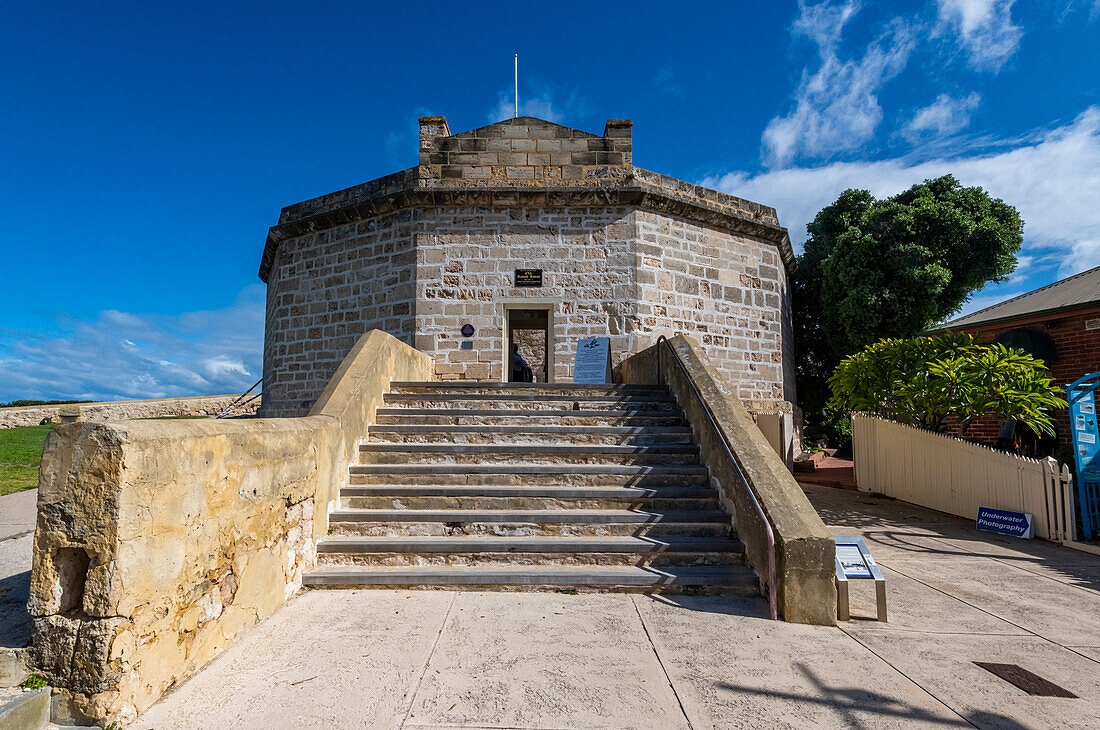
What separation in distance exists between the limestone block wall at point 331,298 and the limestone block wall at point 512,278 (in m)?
0.47

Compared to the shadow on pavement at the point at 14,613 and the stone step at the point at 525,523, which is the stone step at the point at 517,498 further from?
the shadow on pavement at the point at 14,613

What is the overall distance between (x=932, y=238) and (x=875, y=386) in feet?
20.3

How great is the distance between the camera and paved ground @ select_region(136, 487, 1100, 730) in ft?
8.34

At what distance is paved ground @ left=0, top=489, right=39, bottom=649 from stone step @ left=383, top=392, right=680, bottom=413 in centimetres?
346

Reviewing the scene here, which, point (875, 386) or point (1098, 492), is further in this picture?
point (875, 386)

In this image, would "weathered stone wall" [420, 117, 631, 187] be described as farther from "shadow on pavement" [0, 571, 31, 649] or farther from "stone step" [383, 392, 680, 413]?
"shadow on pavement" [0, 571, 31, 649]

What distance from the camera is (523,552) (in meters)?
4.48

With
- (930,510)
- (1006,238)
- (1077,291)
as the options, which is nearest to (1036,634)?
(930,510)

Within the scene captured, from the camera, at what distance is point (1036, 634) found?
3.66 meters

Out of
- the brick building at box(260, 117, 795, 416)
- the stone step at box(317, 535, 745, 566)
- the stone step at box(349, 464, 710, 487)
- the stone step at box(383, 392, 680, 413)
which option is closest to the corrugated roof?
the brick building at box(260, 117, 795, 416)

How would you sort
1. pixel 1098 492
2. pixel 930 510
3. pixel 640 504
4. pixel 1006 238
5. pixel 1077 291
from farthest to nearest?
pixel 1006 238 → pixel 1077 291 → pixel 930 510 → pixel 1098 492 → pixel 640 504

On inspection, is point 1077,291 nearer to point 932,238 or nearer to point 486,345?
point 932,238

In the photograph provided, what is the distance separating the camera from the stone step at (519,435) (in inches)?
235

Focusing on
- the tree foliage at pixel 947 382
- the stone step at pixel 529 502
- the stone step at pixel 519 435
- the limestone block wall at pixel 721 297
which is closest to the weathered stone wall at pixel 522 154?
the limestone block wall at pixel 721 297
